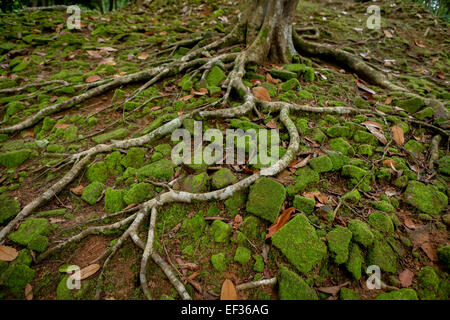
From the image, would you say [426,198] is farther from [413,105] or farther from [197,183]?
[197,183]

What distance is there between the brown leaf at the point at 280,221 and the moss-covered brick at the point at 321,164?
22.2 inches

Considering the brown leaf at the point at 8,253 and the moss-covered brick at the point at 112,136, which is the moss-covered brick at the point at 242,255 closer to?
the brown leaf at the point at 8,253

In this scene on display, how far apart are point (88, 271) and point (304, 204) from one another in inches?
69.0

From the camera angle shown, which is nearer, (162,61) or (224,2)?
(162,61)

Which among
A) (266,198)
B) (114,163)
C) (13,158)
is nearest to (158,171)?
(114,163)

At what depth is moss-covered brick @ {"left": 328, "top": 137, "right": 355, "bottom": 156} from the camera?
7.76 feet

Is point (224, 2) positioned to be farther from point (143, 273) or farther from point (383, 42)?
point (143, 273)

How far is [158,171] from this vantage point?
2129mm

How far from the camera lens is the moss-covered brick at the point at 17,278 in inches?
58.2

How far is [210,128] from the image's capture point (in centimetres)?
257

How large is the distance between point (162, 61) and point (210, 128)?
6.75 feet

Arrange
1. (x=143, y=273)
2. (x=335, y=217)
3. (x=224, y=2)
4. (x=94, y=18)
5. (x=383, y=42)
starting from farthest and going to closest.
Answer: (x=224, y=2)
(x=94, y=18)
(x=383, y=42)
(x=335, y=217)
(x=143, y=273)
